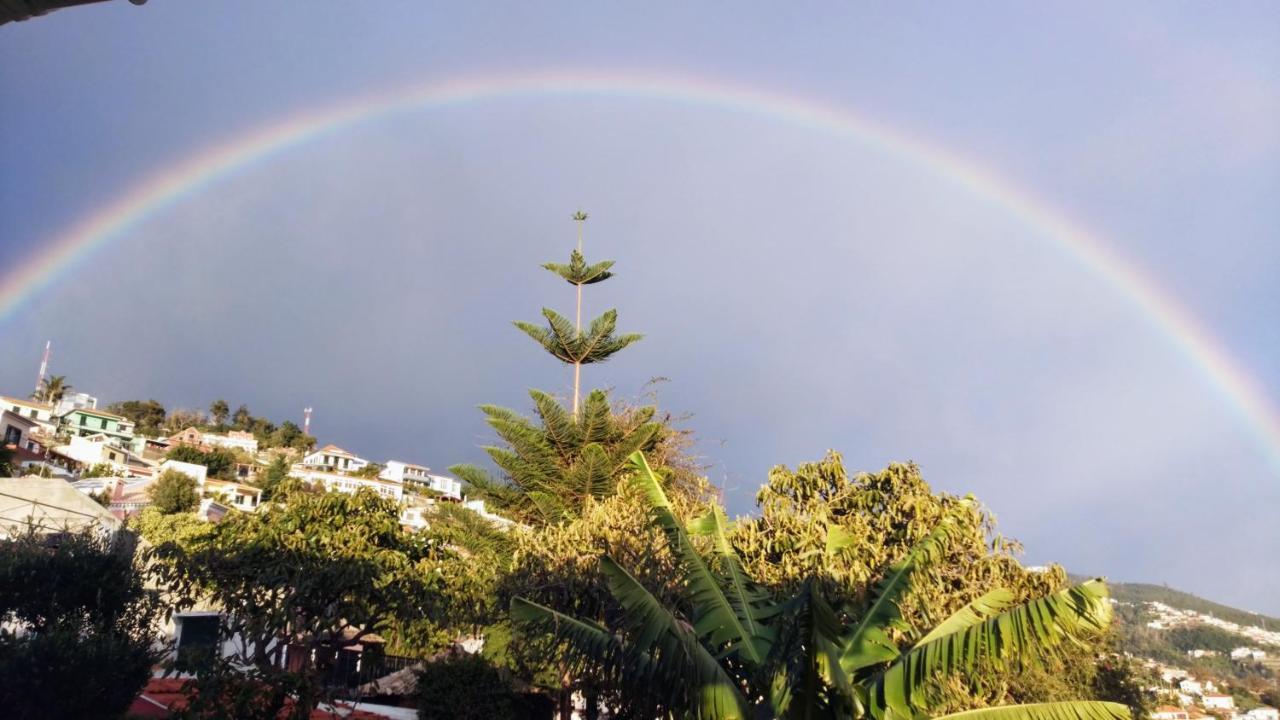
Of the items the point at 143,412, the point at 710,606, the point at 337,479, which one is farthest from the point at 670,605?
the point at 143,412

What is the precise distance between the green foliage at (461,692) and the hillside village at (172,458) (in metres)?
2.59

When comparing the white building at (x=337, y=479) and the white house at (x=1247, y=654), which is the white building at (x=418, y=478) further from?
the white house at (x=1247, y=654)

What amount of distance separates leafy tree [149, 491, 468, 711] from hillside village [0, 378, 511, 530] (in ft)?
4.27

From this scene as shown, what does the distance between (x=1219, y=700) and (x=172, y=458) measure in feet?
216

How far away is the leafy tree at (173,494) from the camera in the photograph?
1593 inches

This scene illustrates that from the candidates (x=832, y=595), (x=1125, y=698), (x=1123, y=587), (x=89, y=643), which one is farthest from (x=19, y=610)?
(x=1123, y=587)

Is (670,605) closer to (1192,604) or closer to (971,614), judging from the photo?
(971,614)

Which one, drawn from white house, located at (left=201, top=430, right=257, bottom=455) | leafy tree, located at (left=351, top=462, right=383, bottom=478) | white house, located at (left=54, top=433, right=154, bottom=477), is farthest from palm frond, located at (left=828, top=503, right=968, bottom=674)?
white house, located at (left=201, top=430, right=257, bottom=455)

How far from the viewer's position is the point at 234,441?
8081 cm

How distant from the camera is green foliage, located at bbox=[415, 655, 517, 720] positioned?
11609 millimetres

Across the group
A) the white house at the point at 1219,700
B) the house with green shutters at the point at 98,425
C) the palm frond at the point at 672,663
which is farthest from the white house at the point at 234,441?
the palm frond at the point at 672,663

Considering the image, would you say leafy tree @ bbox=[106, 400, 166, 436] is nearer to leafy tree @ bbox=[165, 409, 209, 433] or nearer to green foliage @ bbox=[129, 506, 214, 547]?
leafy tree @ bbox=[165, 409, 209, 433]

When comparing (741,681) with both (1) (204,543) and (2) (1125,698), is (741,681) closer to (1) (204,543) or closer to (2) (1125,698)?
(1) (204,543)

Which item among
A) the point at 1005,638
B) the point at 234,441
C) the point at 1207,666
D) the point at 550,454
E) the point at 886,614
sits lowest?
the point at 1207,666
